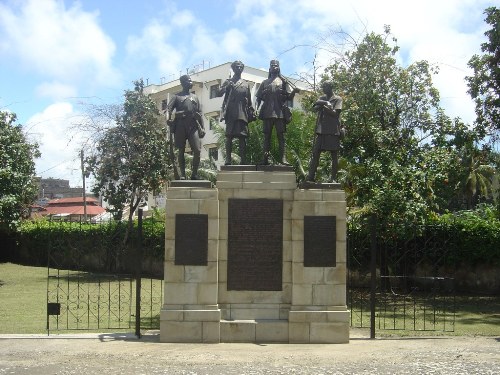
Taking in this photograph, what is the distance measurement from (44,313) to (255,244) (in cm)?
666

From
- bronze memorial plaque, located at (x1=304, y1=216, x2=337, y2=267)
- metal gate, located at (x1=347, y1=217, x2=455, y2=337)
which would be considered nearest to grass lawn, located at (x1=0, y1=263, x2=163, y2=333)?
bronze memorial plaque, located at (x1=304, y1=216, x2=337, y2=267)

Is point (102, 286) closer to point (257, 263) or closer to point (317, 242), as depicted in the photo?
point (257, 263)

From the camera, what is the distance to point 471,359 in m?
8.70

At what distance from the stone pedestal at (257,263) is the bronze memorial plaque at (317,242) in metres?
0.02

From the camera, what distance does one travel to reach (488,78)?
17.1 metres

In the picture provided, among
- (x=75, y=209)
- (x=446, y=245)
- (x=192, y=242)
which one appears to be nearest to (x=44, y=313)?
(x=192, y=242)

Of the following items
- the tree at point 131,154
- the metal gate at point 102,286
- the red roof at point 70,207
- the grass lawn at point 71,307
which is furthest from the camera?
the red roof at point 70,207

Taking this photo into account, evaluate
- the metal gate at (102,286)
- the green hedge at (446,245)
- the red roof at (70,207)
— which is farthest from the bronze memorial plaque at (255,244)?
the red roof at (70,207)

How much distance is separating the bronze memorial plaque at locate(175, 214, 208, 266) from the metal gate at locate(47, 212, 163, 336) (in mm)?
794

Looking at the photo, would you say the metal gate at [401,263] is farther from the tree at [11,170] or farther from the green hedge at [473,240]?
the tree at [11,170]

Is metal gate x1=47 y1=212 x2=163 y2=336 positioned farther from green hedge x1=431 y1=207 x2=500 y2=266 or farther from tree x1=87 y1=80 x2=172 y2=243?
green hedge x1=431 y1=207 x2=500 y2=266

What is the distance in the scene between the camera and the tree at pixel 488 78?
16.5 m

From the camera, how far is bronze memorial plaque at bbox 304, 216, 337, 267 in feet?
33.2

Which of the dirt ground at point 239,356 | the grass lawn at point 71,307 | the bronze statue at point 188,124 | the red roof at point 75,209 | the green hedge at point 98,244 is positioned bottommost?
the grass lawn at point 71,307
